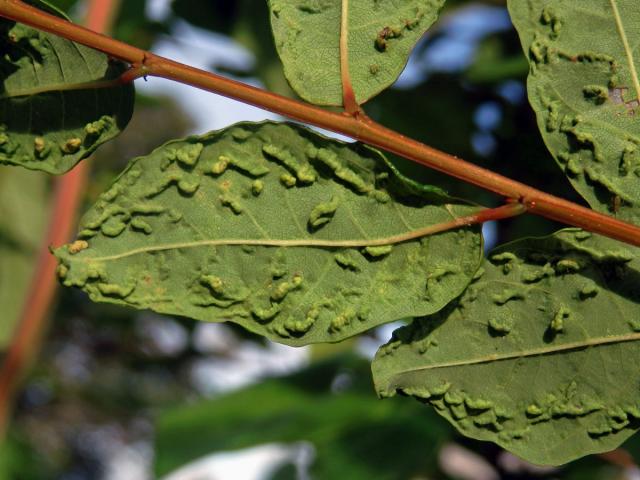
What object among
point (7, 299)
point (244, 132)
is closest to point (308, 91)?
point (244, 132)

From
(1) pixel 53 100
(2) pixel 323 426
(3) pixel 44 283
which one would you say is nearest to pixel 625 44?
(1) pixel 53 100

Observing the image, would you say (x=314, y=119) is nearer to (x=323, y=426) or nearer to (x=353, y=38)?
(x=353, y=38)

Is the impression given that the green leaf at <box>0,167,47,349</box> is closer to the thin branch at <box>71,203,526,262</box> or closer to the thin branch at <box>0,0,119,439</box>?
the thin branch at <box>0,0,119,439</box>

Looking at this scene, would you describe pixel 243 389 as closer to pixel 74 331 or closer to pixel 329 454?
pixel 329 454

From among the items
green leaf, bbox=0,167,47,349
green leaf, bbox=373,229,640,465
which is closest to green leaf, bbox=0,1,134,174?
green leaf, bbox=373,229,640,465

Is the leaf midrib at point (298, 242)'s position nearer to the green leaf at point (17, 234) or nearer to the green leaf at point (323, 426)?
the green leaf at point (323, 426)
